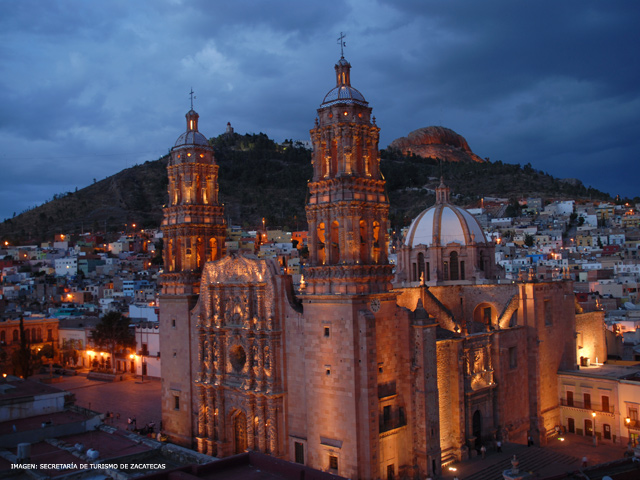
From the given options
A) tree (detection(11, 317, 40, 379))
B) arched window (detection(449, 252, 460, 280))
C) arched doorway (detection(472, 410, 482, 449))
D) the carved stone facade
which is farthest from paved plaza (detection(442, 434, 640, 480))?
tree (detection(11, 317, 40, 379))

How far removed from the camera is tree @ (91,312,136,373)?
5710 cm

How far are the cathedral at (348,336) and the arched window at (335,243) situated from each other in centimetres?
9

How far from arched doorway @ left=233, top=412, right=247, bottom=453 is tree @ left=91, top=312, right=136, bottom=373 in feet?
96.3

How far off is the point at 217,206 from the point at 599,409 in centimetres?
2657

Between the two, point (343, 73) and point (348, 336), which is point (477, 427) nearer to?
point (348, 336)

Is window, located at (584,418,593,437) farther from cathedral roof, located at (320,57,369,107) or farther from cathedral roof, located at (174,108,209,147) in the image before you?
cathedral roof, located at (174,108,209,147)

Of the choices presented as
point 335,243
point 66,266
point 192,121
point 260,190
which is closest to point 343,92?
point 335,243

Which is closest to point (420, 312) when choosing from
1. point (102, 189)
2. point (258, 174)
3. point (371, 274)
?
point (371, 274)

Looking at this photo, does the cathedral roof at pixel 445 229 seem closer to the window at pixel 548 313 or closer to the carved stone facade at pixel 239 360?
the window at pixel 548 313

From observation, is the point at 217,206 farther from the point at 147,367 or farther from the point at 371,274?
the point at 147,367

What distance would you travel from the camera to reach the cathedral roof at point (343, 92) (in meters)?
27.1

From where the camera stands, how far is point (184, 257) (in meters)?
35.0

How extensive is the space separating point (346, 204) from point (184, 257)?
13360 millimetres

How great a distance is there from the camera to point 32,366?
179 feet
